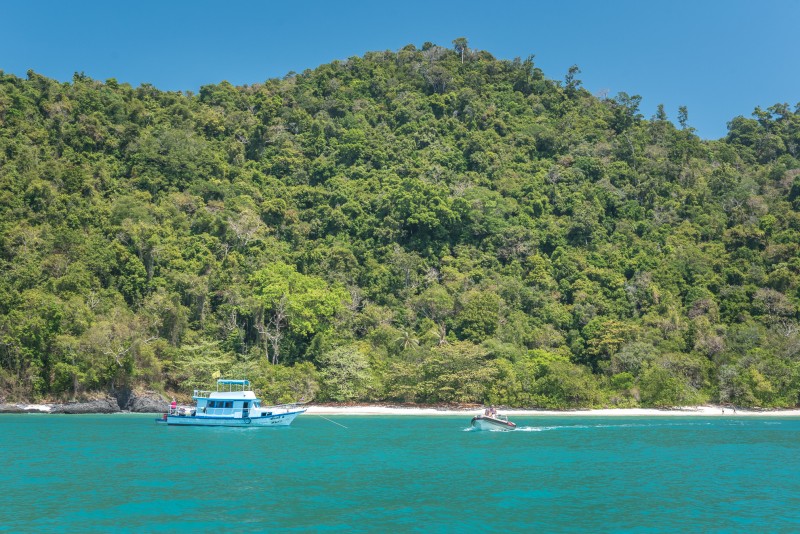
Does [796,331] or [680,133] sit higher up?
[680,133]

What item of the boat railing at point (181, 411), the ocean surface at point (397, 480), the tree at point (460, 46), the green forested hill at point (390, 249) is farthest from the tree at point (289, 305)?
the tree at point (460, 46)

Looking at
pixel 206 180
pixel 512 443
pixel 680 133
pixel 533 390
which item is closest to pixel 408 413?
pixel 533 390

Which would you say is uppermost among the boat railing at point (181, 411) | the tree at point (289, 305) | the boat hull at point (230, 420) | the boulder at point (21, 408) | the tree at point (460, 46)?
the tree at point (460, 46)

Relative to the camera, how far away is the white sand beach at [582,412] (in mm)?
56375

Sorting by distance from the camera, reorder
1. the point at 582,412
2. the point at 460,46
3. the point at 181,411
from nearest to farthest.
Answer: the point at 181,411, the point at 582,412, the point at 460,46

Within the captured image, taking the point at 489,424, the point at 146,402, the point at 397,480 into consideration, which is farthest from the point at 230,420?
the point at 397,480

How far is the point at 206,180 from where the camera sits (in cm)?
7694

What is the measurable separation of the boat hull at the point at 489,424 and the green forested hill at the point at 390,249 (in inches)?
494

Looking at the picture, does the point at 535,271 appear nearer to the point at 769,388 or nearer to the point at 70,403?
the point at 769,388

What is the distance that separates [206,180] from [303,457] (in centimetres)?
5254

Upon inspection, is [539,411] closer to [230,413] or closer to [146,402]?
[230,413]

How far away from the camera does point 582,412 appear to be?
57.2 m

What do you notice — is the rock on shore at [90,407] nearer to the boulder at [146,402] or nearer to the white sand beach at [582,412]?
the boulder at [146,402]

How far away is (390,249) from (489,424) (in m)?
32.7
